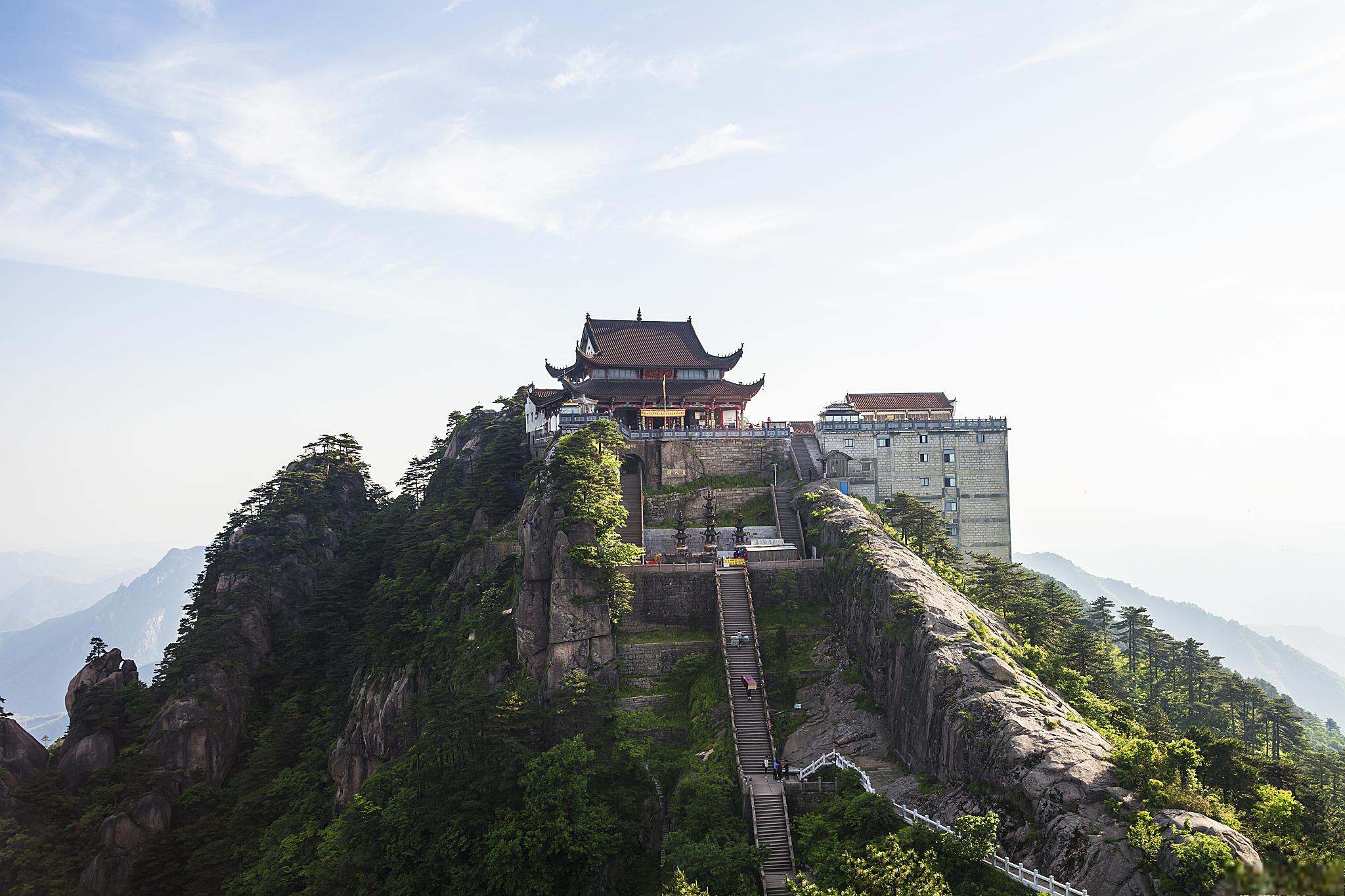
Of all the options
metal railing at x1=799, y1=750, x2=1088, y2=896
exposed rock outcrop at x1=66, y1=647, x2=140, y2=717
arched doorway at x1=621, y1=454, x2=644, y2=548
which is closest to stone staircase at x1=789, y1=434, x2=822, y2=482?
arched doorway at x1=621, y1=454, x2=644, y2=548

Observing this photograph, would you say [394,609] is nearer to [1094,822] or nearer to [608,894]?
[608,894]

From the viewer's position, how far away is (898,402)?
240 feet

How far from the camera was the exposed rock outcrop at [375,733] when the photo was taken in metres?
52.1

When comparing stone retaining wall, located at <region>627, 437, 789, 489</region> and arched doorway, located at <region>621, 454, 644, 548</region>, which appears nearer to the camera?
arched doorway, located at <region>621, 454, 644, 548</region>

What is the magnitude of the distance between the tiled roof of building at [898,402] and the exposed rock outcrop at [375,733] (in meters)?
39.5

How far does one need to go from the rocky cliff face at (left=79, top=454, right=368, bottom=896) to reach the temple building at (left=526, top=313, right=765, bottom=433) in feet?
69.7

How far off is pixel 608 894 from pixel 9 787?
46181mm

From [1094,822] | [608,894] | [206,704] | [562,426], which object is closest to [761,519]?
[562,426]

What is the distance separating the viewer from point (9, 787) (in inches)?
2239

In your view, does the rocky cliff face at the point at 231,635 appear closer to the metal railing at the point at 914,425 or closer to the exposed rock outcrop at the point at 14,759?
the exposed rock outcrop at the point at 14,759

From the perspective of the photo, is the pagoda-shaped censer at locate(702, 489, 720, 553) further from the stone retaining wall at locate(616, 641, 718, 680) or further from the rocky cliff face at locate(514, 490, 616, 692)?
the rocky cliff face at locate(514, 490, 616, 692)

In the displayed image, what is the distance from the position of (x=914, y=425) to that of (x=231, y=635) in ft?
175

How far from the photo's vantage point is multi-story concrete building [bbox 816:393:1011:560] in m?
66.6

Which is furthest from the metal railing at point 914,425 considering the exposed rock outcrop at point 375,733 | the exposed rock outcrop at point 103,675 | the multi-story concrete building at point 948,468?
the exposed rock outcrop at point 103,675
